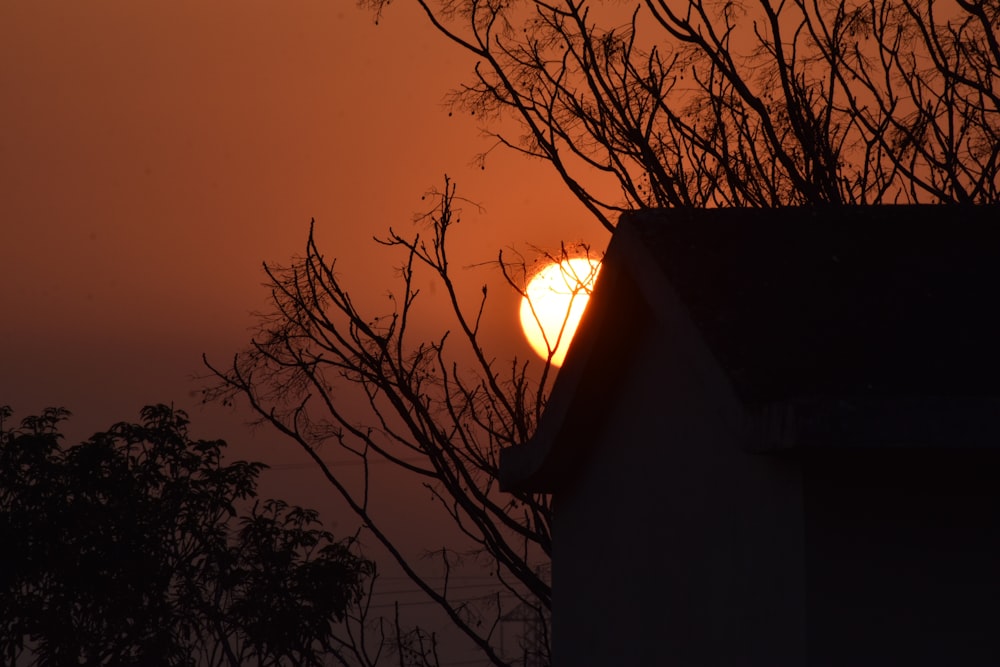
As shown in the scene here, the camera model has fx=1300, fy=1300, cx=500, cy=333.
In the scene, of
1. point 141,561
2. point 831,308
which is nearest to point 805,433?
point 831,308

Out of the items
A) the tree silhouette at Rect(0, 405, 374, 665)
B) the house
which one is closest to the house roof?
the house

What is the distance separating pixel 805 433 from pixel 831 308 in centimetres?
86

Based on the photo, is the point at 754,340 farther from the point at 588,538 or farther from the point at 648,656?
the point at 588,538

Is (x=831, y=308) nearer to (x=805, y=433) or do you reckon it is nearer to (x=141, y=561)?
(x=805, y=433)

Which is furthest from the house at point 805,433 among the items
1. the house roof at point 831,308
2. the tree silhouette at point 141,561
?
the tree silhouette at point 141,561

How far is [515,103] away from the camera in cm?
996

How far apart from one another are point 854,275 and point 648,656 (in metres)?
1.90

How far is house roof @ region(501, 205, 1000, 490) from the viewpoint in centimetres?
381

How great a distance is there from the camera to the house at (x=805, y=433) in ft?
13.0

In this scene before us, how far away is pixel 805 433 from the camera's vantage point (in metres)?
3.78

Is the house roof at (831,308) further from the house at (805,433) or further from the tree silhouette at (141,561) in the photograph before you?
the tree silhouette at (141,561)

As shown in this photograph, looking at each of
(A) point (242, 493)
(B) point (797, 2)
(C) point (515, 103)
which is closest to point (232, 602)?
(A) point (242, 493)

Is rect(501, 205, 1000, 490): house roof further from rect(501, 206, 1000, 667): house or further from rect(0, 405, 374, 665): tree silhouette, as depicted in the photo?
rect(0, 405, 374, 665): tree silhouette

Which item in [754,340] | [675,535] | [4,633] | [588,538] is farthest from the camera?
[4,633]
